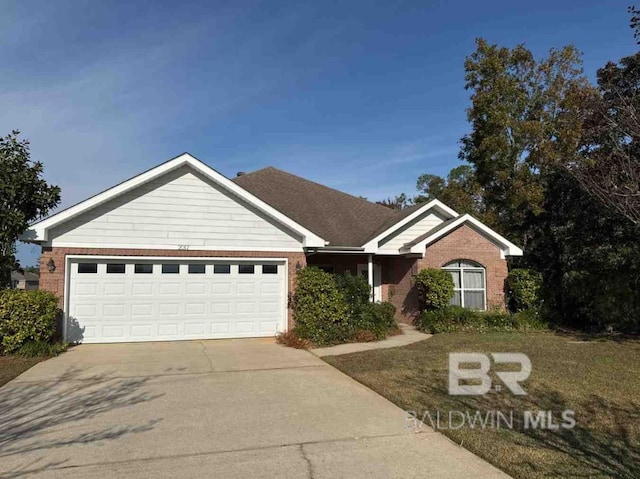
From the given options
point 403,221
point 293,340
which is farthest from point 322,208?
point 293,340

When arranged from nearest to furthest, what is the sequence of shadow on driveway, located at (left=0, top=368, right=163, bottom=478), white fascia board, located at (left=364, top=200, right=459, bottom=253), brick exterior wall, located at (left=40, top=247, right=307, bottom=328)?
shadow on driveway, located at (left=0, top=368, right=163, bottom=478) → brick exterior wall, located at (left=40, top=247, right=307, bottom=328) → white fascia board, located at (left=364, top=200, right=459, bottom=253)

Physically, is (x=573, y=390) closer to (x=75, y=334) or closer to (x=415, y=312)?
(x=415, y=312)

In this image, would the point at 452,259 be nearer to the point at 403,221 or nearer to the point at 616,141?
the point at 403,221

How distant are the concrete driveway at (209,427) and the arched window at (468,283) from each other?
8742 mm

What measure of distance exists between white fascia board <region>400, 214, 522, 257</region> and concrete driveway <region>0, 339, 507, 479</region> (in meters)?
7.80

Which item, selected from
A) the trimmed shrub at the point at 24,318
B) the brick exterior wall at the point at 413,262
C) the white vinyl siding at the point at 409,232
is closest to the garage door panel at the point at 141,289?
the trimmed shrub at the point at 24,318

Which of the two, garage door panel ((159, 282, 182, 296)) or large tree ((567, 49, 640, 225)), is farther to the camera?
garage door panel ((159, 282, 182, 296))

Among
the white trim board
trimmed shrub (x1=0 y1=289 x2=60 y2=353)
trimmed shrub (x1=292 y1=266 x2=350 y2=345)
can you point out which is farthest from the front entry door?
trimmed shrub (x1=0 y1=289 x2=60 y2=353)

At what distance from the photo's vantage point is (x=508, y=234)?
21141mm

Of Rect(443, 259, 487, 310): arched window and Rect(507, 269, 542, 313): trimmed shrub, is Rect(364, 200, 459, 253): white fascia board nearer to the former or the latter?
Rect(443, 259, 487, 310): arched window

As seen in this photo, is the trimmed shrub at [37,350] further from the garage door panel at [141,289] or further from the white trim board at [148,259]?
the garage door panel at [141,289]

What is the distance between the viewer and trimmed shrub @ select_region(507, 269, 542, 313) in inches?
647

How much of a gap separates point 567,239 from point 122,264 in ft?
46.7

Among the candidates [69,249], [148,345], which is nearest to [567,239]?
[148,345]
